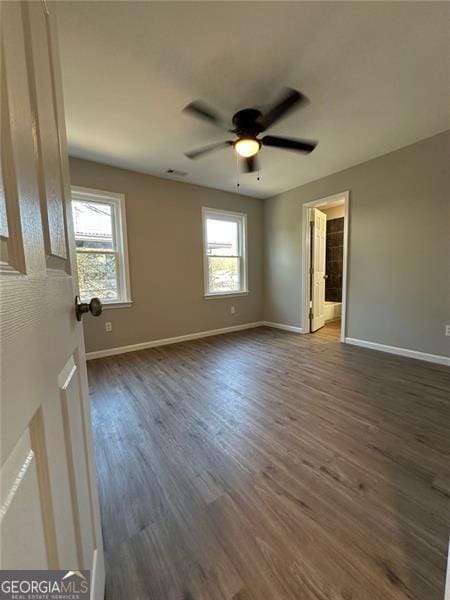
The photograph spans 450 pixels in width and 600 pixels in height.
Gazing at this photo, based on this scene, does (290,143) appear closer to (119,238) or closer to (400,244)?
(400,244)

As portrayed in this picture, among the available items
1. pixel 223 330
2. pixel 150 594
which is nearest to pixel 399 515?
pixel 150 594

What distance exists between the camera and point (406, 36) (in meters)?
1.56

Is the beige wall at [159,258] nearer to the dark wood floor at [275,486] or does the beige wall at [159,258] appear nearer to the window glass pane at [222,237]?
the window glass pane at [222,237]

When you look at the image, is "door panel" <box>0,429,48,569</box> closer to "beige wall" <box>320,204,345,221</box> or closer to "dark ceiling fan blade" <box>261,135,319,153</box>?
"dark ceiling fan blade" <box>261,135,319,153</box>

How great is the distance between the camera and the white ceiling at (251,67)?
143 centimetres

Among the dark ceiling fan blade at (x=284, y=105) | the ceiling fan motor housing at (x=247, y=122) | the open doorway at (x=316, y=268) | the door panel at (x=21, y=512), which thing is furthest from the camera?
the open doorway at (x=316, y=268)

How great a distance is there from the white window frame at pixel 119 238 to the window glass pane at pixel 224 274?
144 cm

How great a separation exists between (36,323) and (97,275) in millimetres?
3280

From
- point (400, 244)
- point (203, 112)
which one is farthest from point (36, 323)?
point (400, 244)

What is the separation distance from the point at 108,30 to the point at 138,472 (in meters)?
2.63

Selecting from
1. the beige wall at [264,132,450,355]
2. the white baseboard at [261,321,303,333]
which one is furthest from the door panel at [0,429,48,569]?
the white baseboard at [261,321,303,333]

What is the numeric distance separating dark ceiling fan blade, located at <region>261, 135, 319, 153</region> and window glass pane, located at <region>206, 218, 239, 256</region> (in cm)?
220

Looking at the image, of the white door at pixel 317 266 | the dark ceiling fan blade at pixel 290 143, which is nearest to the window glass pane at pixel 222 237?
the white door at pixel 317 266

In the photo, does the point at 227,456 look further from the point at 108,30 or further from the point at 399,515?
the point at 108,30
